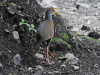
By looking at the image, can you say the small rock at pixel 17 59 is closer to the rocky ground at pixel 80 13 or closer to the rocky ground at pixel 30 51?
the rocky ground at pixel 30 51

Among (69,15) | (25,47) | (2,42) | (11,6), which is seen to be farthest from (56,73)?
(69,15)

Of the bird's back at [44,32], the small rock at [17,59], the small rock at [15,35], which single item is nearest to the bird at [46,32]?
the bird's back at [44,32]

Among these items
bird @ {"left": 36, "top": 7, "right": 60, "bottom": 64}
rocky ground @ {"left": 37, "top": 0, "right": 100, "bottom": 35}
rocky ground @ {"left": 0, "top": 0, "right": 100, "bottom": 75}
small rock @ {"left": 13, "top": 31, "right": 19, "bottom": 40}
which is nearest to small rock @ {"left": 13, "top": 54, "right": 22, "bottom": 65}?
rocky ground @ {"left": 0, "top": 0, "right": 100, "bottom": 75}

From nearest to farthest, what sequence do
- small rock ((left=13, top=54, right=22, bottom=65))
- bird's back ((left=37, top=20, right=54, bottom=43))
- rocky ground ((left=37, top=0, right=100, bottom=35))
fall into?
small rock ((left=13, top=54, right=22, bottom=65))
bird's back ((left=37, top=20, right=54, bottom=43))
rocky ground ((left=37, top=0, right=100, bottom=35))

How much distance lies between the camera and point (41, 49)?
187 inches

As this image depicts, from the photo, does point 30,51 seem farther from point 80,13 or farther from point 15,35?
point 80,13

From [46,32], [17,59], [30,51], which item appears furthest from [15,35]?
[46,32]

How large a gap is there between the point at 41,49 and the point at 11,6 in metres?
1.62

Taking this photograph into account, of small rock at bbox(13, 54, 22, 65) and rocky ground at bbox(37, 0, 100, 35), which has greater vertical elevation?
rocky ground at bbox(37, 0, 100, 35)

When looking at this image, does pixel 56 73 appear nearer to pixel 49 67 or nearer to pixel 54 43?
pixel 49 67

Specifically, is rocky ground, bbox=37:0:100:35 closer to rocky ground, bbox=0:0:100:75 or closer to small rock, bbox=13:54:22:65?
rocky ground, bbox=0:0:100:75

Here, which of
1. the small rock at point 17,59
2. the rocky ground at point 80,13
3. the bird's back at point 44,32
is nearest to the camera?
the small rock at point 17,59

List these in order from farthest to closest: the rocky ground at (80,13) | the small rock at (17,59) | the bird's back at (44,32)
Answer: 1. the rocky ground at (80,13)
2. the bird's back at (44,32)
3. the small rock at (17,59)

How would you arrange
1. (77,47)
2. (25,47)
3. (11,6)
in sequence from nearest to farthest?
(25,47), (11,6), (77,47)
